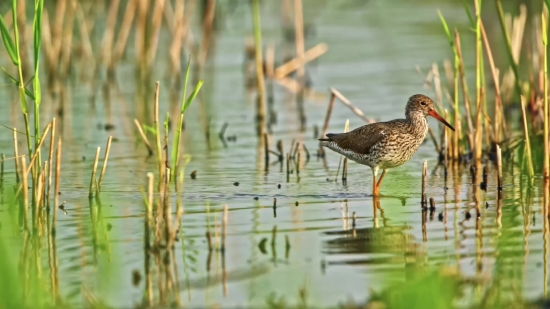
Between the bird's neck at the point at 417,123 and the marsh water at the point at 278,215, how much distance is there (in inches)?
22.7

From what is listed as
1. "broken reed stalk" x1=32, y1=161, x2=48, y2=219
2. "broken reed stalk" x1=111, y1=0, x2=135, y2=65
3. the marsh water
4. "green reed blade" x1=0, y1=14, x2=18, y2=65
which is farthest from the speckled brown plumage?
"broken reed stalk" x1=111, y1=0, x2=135, y2=65

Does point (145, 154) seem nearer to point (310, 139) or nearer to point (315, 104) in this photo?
point (310, 139)

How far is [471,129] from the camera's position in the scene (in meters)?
11.9

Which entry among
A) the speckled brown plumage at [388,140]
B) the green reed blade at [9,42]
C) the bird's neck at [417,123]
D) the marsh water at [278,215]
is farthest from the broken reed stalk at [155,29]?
the green reed blade at [9,42]

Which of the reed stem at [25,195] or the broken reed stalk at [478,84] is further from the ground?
the broken reed stalk at [478,84]

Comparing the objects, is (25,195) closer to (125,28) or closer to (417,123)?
(417,123)

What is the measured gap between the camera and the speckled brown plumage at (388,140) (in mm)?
10789

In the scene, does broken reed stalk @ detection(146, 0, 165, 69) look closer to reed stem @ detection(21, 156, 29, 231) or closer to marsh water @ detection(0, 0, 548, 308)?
marsh water @ detection(0, 0, 548, 308)

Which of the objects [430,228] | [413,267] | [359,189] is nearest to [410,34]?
[359,189]

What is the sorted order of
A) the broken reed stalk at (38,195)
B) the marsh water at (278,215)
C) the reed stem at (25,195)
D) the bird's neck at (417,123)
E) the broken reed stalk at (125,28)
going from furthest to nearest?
the broken reed stalk at (125,28)
the bird's neck at (417,123)
the broken reed stalk at (38,195)
the reed stem at (25,195)
the marsh water at (278,215)

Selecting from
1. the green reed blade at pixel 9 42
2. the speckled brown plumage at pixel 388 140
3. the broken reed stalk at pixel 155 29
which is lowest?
the speckled brown plumage at pixel 388 140

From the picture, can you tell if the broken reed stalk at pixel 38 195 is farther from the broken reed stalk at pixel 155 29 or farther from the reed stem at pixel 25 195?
the broken reed stalk at pixel 155 29

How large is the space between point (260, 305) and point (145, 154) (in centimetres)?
702

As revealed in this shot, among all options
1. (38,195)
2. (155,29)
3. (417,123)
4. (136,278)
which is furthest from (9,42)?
(155,29)
